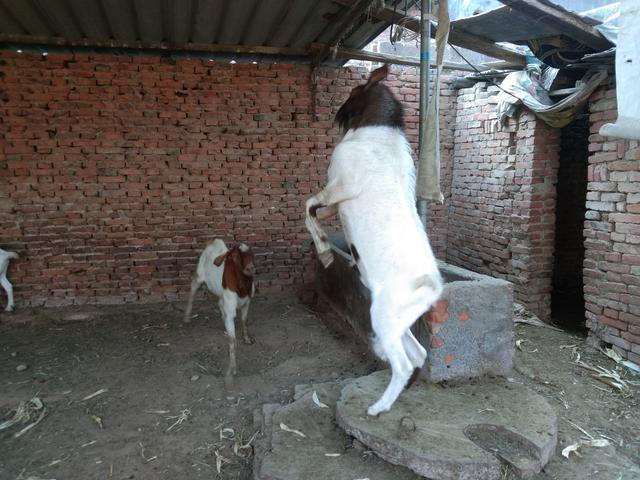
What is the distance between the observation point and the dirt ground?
2.96 meters

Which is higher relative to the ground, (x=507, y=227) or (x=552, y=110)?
(x=552, y=110)

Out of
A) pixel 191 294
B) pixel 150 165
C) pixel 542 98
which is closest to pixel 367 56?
pixel 542 98

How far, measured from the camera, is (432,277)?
2789 millimetres

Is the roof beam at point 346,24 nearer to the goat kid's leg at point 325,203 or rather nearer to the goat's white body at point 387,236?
the goat's white body at point 387,236

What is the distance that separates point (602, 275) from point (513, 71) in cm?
262

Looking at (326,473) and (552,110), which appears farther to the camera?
(552,110)

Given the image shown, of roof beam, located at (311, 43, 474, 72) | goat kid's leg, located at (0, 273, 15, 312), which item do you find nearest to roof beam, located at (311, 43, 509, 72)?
roof beam, located at (311, 43, 474, 72)

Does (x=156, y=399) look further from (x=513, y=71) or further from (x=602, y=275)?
(x=513, y=71)

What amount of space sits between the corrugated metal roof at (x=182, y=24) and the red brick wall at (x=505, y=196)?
2098 millimetres

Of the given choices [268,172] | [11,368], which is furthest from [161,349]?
[268,172]

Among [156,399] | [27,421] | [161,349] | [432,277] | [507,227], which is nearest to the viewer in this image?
[432,277]

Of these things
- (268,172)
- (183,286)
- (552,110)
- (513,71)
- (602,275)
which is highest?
(513,71)

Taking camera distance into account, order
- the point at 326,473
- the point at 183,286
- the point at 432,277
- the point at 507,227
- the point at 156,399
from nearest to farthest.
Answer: the point at 326,473 → the point at 432,277 → the point at 156,399 → the point at 507,227 → the point at 183,286

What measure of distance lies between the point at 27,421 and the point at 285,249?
379cm
